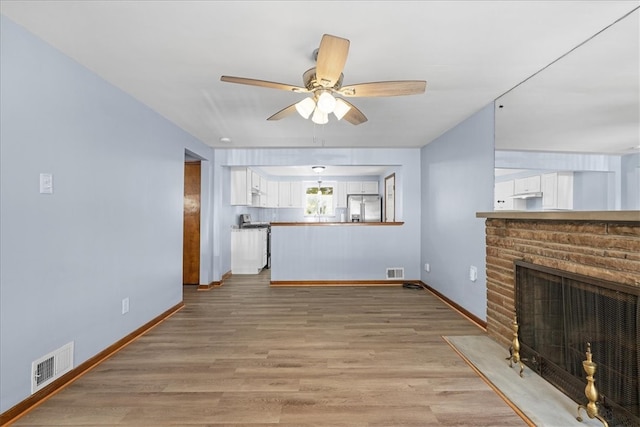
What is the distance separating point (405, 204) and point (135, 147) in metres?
3.93

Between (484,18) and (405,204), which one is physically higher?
(484,18)

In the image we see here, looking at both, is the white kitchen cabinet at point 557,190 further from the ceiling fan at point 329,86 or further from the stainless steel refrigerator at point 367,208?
the stainless steel refrigerator at point 367,208

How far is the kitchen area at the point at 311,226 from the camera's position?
4.99 m

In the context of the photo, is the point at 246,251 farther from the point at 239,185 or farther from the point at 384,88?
the point at 384,88

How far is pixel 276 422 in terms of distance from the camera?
1.71 metres

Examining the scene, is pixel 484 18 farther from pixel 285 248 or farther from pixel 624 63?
pixel 285 248

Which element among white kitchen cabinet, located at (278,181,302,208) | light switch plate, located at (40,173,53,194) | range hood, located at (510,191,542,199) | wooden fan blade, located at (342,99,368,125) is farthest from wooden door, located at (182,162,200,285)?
range hood, located at (510,191,542,199)

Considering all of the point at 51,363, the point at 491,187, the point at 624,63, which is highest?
the point at 624,63

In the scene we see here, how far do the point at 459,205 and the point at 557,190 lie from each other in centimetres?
153

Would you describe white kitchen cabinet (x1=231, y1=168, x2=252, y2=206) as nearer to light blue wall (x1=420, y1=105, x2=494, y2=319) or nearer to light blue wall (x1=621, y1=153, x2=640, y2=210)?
light blue wall (x1=420, y1=105, x2=494, y2=319)

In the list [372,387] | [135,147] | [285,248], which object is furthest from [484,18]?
[285,248]

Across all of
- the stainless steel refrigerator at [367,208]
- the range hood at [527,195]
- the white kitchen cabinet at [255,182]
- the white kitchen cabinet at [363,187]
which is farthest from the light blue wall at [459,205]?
the white kitchen cabinet at [255,182]

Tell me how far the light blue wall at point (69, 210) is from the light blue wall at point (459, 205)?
3.47 metres

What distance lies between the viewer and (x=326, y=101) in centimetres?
186
